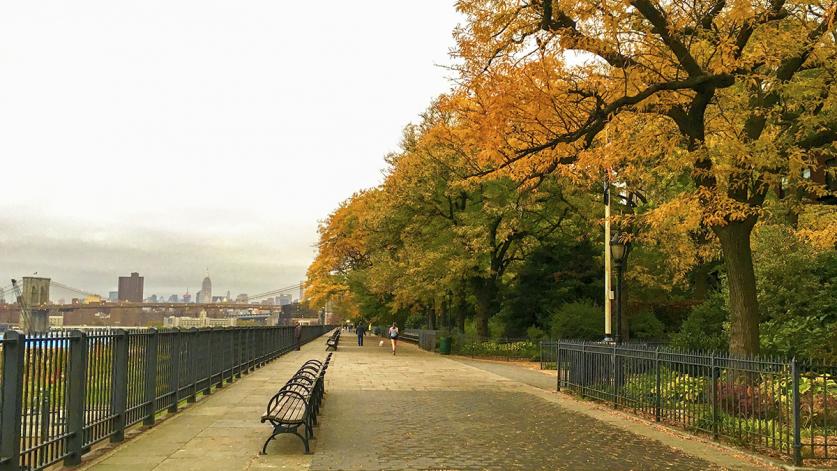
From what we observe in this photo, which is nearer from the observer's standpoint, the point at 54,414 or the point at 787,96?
the point at 54,414

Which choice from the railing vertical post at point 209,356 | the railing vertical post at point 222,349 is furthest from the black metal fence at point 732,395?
the railing vertical post at point 222,349

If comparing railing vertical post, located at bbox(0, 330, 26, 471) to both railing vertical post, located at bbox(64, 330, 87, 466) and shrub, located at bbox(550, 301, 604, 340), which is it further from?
shrub, located at bbox(550, 301, 604, 340)

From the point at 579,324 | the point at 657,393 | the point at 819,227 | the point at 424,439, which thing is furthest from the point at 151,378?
the point at 579,324

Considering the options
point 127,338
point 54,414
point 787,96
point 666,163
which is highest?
point 787,96

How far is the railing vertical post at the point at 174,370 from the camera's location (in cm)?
1246

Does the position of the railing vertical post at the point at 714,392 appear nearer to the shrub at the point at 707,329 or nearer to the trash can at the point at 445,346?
the shrub at the point at 707,329

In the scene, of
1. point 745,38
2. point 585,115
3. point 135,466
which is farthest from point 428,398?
point 745,38

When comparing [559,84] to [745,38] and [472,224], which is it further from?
[472,224]

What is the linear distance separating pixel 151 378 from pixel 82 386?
121 inches

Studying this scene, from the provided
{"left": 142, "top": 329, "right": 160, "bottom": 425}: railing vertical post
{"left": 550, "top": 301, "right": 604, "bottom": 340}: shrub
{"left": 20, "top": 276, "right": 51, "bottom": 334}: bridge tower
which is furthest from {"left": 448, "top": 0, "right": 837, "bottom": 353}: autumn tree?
{"left": 20, "top": 276, "right": 51, "bottom": 334}: bridge tower

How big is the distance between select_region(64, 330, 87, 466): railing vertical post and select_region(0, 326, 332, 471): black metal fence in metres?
0.01

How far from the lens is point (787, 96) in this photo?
46.7 feet

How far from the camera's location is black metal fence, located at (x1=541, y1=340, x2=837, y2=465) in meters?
9.09

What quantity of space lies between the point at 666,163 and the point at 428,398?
778 cm
